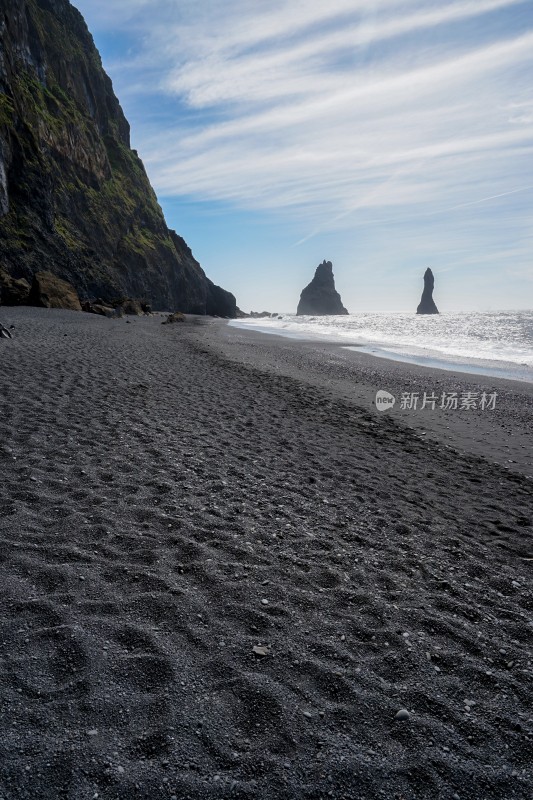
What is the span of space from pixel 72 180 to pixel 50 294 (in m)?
28.8

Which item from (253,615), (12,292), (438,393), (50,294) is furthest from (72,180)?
(253,615)

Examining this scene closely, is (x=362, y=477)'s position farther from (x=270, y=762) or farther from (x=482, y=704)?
(x=270, y=762)

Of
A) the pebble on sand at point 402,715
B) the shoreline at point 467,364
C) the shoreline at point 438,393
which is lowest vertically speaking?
the pebble on sand at point 402,715

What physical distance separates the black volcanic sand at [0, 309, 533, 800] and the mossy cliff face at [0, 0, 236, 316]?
41.5 meters

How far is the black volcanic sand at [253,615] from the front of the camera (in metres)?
3.05

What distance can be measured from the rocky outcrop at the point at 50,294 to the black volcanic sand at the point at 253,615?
1174 inches

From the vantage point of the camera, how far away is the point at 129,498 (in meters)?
6.54

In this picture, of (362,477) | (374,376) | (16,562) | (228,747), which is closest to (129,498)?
(16,562)

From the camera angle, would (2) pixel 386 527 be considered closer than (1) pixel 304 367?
Yes

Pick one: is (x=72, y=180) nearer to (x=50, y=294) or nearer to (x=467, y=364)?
(x=50, y=294)

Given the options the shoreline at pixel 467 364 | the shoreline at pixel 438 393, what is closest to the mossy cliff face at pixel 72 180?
the shoreline at pixel 438 393

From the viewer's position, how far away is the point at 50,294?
3622 centimetres

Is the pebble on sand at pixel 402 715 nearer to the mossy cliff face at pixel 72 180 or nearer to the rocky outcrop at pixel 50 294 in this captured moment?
the rocky outcrop at pixel 50 294

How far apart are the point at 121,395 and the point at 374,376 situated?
12923 millimetres
